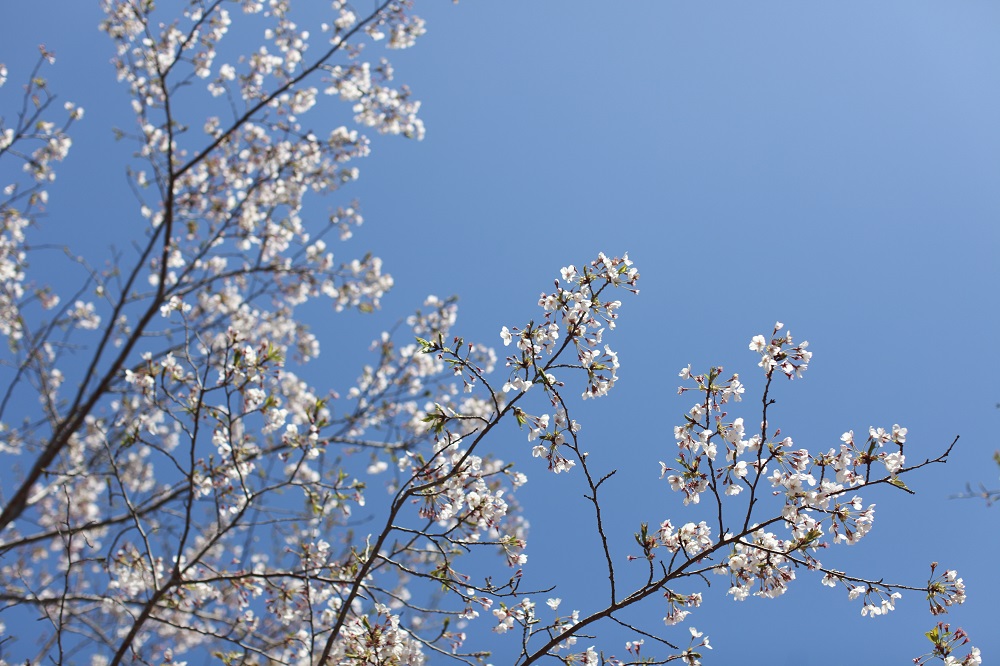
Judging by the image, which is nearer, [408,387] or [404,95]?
[408,387]

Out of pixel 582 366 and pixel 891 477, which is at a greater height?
pixel 582 366

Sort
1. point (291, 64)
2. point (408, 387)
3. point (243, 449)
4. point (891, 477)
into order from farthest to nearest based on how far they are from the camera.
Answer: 1. point (291, 64)
2. point (408, 387)
3. point (243, 449)
4. point (891, 477)

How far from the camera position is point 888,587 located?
3018mm

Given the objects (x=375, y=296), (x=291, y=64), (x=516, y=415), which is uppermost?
(x=291, y=64)

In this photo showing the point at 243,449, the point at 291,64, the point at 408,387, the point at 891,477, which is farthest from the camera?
the point at 291,64

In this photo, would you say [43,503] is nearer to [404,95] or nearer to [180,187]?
[180,187]

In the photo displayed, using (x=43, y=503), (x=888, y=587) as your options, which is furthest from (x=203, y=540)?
(x=888, y=587)

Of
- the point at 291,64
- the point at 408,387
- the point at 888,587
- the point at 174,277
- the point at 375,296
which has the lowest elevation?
the point at 888,587

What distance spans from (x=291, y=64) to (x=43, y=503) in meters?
7.02

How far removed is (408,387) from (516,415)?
520cm

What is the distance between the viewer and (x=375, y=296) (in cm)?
898

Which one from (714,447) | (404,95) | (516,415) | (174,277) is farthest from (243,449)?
(404,95)

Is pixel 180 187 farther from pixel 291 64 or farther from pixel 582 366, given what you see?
pixel 582 366

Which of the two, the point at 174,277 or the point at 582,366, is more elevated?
the point at 174,277
